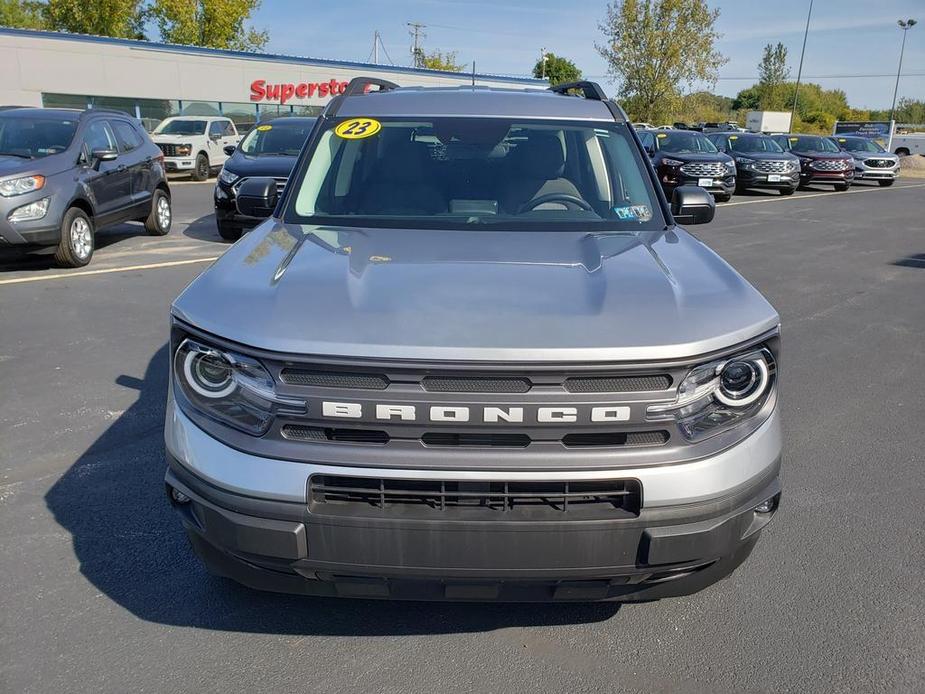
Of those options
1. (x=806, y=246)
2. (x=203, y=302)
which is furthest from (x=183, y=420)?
(x=806, y=246)

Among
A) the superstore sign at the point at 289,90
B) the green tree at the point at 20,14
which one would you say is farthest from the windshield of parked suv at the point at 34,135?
the green tree at the point at 20,14

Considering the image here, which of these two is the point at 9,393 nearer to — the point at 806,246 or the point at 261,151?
the point at 261,151

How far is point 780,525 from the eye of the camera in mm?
3568

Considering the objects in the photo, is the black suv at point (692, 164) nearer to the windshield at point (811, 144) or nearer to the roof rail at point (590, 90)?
the windshield at point (811, 144)

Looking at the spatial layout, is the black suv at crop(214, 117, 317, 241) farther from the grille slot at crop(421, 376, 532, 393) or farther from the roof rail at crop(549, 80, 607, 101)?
the grille slot at crop(421, 376, 532, 393)

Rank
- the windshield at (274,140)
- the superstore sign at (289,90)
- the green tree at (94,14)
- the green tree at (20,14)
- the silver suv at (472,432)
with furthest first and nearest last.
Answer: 1. the green tree at (20,14)
2. the green tree at (94,14)
3. the superstore sign at (289,90)
4. the windshield at (274,140)
5. the silver suv at (472,432)

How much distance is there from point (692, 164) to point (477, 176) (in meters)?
16.1

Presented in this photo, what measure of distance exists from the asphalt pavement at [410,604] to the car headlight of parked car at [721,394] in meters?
0.92

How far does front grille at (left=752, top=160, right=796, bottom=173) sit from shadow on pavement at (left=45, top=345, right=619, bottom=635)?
67.9ft

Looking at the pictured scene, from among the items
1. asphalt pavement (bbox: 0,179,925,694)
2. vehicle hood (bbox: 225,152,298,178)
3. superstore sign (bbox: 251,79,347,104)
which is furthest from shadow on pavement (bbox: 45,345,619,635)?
superstore sign (bbox: 251,79,347,104)

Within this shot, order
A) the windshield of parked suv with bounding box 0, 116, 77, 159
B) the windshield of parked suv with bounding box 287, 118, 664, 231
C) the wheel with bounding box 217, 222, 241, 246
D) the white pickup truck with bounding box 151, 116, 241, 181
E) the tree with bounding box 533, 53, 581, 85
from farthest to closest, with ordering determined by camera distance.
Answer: the tree with bounding box 533, 53, 581, 85 < the white pickup truck with bounding box 151, 116, 241, 181 < the wheel with bounding box 217, 222, 241, 246 < the windshield of parked suv with bounding box 0, 116, 77, 159 < the windshield of parked suv with bounding box 287, 118, 664, 231

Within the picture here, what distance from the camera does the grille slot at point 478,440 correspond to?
7.12 ft

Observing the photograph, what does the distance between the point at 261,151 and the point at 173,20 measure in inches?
1194

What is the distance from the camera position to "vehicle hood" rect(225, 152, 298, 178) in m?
10.9
